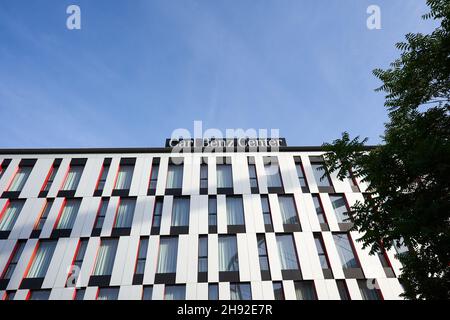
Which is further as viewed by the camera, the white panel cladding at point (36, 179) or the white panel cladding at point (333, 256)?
the white panel cladding at point (36, 179)

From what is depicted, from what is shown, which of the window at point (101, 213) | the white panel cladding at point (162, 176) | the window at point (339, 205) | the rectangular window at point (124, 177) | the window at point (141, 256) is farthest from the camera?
the rectangular window at point (124, 177)

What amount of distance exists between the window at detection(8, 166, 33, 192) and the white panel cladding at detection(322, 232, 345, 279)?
2067 centimetres

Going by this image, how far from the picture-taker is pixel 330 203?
17.2 m

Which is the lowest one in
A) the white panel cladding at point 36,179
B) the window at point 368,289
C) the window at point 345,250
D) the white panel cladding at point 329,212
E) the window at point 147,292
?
the window at point 368,289

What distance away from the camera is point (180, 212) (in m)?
17.2

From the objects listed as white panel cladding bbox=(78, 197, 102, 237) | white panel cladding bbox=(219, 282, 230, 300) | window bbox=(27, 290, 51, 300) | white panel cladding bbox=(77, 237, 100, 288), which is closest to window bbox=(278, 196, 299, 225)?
white panel cladding bbox=(219, 282, 230, 300)

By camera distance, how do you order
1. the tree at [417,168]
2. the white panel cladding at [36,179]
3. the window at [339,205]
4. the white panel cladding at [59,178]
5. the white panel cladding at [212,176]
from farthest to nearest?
the white panel cladding at [212,176]
the white panel cladding at [59,178]
the white panel cladding at [36,179]
the window at [339,205]
the tree at [417,168]

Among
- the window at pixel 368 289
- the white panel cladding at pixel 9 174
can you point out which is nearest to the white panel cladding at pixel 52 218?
the white panel cladding at pixel 9 174

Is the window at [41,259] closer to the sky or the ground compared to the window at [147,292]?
closer to the sky

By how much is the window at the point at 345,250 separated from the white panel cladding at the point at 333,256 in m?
0.33

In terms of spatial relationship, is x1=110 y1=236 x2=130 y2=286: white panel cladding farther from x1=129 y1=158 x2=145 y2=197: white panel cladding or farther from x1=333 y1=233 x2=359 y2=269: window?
x1=333 y1=233 x2=359 y2=269: window

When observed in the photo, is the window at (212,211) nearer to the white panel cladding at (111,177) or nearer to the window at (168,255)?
the window at (168,255)

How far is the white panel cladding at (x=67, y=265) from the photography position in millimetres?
13906

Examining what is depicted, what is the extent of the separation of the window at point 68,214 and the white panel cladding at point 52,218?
274 mm
